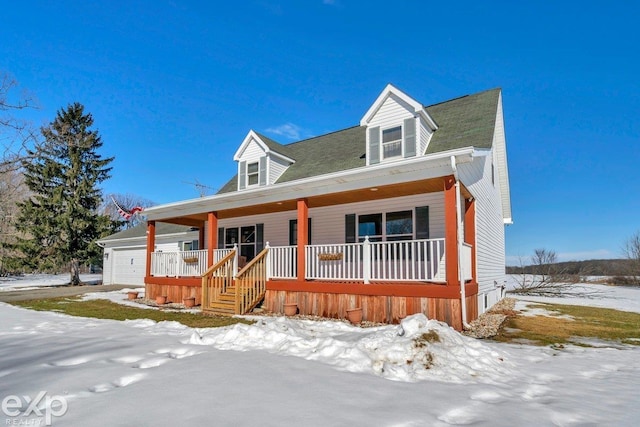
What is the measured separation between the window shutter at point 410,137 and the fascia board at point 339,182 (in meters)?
2.38

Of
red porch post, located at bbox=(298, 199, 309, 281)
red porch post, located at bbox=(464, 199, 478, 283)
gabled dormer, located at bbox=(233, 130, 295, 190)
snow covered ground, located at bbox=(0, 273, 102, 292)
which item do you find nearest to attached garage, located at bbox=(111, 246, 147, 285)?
snow covered ground, located at bbox=(0, 273, 102, 292)

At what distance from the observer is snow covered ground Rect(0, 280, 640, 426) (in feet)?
9.27

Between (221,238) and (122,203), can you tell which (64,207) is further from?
(122,203)

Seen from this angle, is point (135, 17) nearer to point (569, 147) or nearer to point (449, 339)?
point (449, 339)

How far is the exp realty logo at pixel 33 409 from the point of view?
106 inches

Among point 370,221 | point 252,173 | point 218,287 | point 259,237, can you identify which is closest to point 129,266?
point 259,237

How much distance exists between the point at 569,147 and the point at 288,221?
22747mm

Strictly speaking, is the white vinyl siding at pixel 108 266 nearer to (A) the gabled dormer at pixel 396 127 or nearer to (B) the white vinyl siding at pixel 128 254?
(B) the white vinyl siding at pixel 128 254

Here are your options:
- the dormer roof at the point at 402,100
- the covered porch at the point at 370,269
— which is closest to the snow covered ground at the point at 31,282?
the covered porch at the point at 370,269

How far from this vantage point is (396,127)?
36.3 ft

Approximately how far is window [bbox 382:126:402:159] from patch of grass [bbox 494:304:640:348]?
5.71 meters

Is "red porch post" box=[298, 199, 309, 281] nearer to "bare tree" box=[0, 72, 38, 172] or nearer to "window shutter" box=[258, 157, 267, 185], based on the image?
"window shutter" box=[258, 157, 267, 185]

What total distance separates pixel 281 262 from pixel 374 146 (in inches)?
187

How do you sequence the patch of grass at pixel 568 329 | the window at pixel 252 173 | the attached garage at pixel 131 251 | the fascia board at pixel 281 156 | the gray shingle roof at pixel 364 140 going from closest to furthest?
the patch of grass at pixel 568 329
the gray shingle roof at pixel 364 140
the fascia board at pixel 281 156
the window at pixel 252 173
the attached garage at pixel 131 251
